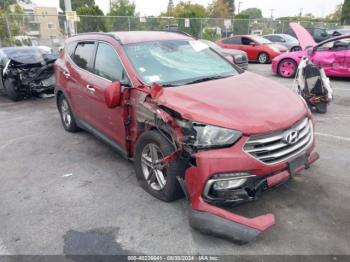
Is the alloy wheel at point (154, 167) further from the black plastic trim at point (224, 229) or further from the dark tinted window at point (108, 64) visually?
the dark tinted window at point (108, 64)

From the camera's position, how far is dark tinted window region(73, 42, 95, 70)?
4.83m

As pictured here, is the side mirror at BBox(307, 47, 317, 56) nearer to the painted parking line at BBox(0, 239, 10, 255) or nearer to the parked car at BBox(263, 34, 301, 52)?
the parked car at BBox(263, 34, 301, 52)

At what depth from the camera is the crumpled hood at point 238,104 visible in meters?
2.93

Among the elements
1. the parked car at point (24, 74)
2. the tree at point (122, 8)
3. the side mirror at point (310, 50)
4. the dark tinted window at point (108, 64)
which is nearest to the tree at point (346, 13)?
the tree at point (122, 8)

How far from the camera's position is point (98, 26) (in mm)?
20156

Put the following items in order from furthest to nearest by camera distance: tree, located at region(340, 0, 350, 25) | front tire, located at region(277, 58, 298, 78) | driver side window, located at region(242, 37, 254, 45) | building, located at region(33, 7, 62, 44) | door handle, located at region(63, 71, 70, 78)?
tree, located at region(340, 0, 350, 25), building, located at region(33, 7, 62, 44), driver side window, located at region(242, 37, 254, 45), front tire, located at region(277, 58, 298, 78), door handle, located at region(63, 71, 70, 78)

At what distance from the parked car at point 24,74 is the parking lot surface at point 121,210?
3.87 meters

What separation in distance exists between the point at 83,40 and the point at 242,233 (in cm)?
390

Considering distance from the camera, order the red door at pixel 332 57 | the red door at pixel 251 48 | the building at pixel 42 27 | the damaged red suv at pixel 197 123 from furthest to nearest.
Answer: the building at pixel 42 27 → the red door at pixel 251 48 → the red door at pixel 332 57 → the damaged red suv at pixel 197 123

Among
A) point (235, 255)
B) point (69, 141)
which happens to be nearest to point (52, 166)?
point (69, 141)

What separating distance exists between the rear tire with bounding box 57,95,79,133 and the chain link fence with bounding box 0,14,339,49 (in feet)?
Result: 31.3

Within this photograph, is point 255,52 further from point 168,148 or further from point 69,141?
point 168,148

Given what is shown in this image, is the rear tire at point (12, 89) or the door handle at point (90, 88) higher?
the door handle at point (90, 88)

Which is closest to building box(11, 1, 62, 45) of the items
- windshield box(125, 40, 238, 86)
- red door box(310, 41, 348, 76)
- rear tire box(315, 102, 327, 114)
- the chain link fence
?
the chain link fence
